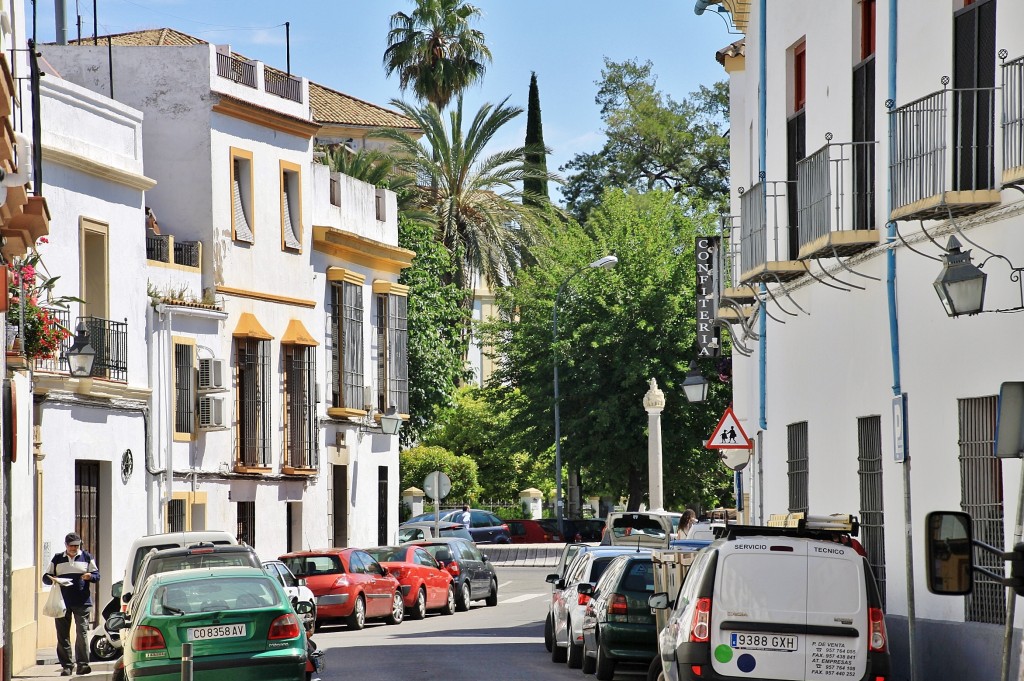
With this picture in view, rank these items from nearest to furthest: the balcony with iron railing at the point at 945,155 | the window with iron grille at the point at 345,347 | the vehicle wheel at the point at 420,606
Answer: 1. the balcony with iron railing at the point at 945,155
2. the vehicle wheel at the point at 420,606
3. the window with iron grille at the point at 345,347

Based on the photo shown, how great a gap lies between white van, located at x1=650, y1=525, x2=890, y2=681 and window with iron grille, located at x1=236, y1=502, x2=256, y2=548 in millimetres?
23224

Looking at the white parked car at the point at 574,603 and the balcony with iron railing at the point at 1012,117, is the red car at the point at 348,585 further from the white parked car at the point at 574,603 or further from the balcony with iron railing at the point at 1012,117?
the balcony with iron railing at the point at 1012,117

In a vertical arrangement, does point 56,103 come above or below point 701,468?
above

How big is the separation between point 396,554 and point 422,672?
12.4m

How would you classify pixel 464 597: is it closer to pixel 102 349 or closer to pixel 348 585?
pixel 348 585

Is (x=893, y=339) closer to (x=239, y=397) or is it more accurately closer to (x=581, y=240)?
(x=239, y=397)

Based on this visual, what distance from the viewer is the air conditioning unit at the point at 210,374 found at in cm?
3356

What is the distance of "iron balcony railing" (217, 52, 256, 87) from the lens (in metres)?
35.7

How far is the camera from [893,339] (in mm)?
18203

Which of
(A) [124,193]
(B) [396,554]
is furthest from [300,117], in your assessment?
(B) [396,554]

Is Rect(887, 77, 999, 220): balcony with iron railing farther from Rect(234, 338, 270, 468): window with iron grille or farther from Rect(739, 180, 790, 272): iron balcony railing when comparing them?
Rect(234, 338, 270, 468): window with iron grille

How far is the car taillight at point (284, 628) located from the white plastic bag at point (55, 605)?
6901 millimetres

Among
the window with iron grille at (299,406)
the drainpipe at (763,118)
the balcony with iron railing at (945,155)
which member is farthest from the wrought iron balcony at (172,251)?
the balcony with iron railing at (945,155)

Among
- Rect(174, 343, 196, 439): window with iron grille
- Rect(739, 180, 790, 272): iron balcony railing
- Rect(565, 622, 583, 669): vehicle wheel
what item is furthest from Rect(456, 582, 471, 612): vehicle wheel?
Rect(739, 180, 790, 272): iron balcony railing
